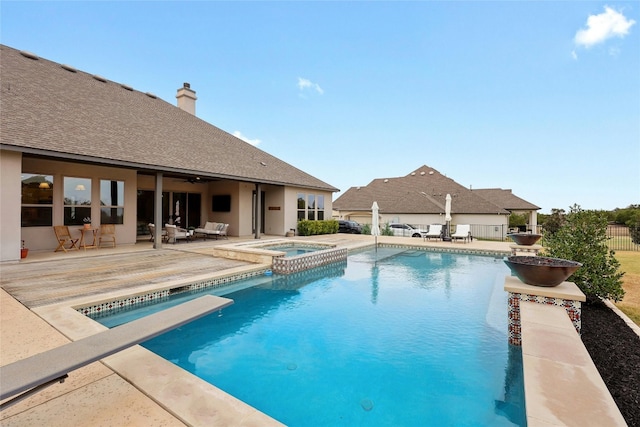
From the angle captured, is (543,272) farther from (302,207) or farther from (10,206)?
(302,207)

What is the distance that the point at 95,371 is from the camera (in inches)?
117

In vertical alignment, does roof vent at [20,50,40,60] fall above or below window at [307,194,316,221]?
above

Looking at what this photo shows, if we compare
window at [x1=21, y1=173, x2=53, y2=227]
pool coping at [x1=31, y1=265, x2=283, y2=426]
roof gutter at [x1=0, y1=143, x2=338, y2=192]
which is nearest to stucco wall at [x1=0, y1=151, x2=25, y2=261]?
roof gutter at [x1=0, y1=143, x2=338, y2=192]

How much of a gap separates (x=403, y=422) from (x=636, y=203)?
4975 cm

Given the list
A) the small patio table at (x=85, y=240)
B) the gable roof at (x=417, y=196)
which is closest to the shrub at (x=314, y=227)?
the small patio table at (x=85, y=240)

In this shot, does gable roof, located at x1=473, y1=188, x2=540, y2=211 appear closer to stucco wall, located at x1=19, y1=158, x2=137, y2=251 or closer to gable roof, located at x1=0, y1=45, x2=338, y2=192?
gable roof, located at x1=0, y1=45, x2=338, y2=192

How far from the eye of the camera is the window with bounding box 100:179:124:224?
37.4 feet

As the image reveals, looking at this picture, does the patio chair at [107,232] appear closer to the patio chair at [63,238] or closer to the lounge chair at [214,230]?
the patio chair at [63,238]

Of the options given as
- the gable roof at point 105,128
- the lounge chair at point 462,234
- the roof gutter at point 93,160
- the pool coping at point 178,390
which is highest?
the gable roof at point 105,128

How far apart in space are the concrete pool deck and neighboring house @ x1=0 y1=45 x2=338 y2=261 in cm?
329

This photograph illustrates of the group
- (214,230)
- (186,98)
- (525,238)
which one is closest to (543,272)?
(525,238)

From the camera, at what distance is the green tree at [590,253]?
5527 mm

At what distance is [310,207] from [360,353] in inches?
595

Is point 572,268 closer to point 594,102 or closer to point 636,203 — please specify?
point 594,102
